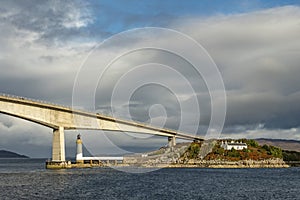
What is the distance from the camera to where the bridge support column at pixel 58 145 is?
11581cm

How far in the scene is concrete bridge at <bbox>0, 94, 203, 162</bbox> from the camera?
101625 mm

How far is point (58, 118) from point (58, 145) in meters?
7.23

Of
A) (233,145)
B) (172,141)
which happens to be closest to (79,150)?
(172,141)

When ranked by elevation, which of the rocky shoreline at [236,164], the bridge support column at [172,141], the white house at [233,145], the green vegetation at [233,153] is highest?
the bridge support column at [172,141]

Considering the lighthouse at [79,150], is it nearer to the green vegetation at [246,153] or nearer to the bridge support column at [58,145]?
the bridge support column at [58,145]

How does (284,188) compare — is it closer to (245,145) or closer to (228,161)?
(228,161)

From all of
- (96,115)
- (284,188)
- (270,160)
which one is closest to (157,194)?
(284,188)

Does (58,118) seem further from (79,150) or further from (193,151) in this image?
(193,151)

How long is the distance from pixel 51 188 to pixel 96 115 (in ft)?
216

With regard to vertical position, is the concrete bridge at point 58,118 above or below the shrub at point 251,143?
above

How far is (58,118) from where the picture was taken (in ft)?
381

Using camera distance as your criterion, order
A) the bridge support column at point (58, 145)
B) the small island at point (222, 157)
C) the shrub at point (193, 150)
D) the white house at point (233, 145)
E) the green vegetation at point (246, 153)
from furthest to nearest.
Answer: the white house at point (233, 145) < the shrub at point (193, 150) < the green vegetation at point (246, 153) < the small island at point (222, 157) < the bridge support column at point (58, 145)

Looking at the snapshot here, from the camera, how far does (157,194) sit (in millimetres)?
60031

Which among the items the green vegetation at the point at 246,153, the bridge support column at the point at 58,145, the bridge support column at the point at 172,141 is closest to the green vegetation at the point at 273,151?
the green vegetation at the point at 246,153
